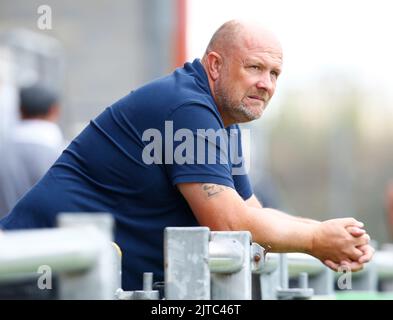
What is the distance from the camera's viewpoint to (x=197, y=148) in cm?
463

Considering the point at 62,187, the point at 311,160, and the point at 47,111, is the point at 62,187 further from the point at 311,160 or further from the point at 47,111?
the point at 311,160

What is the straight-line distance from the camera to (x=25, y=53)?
42.4ft

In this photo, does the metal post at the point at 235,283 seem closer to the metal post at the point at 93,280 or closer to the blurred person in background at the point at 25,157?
the metal post at the point at 93,280

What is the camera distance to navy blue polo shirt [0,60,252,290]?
470 cm

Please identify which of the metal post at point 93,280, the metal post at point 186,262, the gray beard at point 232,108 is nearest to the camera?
the metal post at point 93,280

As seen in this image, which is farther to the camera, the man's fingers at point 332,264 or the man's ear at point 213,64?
the man's ear at point 213,64

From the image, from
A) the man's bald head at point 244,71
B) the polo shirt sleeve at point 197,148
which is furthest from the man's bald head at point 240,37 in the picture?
the polo shirt sleeve at point 197,148

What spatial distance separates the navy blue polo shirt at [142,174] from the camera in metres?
4.70

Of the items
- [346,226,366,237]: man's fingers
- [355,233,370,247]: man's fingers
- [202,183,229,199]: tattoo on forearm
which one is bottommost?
[355,233,370,247]: man's fingers

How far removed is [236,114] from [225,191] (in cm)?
52

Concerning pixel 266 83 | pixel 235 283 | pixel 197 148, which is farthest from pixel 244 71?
pixel 235 283

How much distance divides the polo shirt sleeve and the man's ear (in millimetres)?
307

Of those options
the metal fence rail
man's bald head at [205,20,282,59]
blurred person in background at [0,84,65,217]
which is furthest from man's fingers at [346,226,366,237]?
blurred person in background at [0,84,65,217]

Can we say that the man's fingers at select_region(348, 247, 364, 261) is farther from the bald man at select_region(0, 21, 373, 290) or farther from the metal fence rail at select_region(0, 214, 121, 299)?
the metal fence rail at select_region(0, 214, 121, 299)
